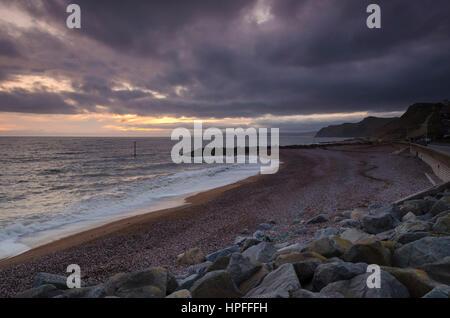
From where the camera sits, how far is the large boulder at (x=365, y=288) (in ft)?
7.62

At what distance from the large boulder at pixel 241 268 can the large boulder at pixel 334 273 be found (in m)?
0.86

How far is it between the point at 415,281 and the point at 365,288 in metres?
0.65

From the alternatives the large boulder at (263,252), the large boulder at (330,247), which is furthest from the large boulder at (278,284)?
the large boulder at (263,252)

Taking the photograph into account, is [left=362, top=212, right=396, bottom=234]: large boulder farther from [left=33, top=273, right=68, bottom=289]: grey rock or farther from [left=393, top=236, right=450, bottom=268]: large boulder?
[left=33, top=273, right=68, bottom=289]: grey rock

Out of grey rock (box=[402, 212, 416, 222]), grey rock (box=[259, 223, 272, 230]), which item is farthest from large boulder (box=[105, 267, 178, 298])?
grey rock (box=[402, 212, 416, 222])

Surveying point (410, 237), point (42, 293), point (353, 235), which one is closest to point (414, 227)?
point (410, 237)

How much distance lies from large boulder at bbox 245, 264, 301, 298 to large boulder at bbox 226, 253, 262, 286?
328 mm

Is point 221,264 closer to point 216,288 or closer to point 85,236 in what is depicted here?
point 216,288

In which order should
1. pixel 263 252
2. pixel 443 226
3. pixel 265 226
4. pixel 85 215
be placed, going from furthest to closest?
1. pixel 85 215
2. pixel 265 226
3. pixel 263 252
4. pixel 443 226

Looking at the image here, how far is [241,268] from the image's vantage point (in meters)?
3.31

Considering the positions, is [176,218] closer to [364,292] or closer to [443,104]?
[364,292]

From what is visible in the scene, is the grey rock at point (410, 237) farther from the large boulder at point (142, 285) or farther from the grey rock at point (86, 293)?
the grey rock at point (86, 293)

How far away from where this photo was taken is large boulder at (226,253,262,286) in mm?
3246
